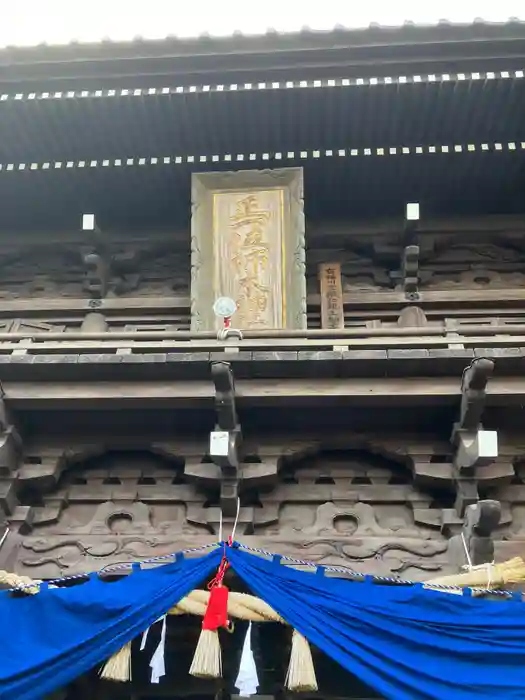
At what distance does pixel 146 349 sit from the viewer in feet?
20.3

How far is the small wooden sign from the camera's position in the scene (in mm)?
7430

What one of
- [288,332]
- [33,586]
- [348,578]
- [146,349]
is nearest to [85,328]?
[146,349]

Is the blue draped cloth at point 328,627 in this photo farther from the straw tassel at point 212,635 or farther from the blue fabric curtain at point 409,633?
the straw tassel at point 212,635

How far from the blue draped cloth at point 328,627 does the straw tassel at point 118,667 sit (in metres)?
0.05

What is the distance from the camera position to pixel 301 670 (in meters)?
4.71

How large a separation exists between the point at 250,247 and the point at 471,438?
9.20 ft

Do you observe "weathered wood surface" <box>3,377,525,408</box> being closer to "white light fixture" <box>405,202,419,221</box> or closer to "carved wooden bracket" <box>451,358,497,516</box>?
"carved wooden bracket" <box>451,358,497,516</box>

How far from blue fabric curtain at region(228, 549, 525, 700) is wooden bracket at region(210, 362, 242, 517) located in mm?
871

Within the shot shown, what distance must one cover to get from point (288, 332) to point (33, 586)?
271 centimetres

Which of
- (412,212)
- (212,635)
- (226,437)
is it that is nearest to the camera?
(212,635)

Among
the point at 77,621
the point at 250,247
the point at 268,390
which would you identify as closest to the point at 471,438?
the point at 268,390

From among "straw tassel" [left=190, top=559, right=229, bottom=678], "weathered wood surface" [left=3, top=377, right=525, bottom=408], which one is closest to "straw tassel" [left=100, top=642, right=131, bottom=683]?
"straw tassel" [left=190, top=559, right=229, bottom=678]

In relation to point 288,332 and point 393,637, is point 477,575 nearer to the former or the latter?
point 393,637

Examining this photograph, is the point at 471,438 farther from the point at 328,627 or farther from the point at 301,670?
the point at 301,670
